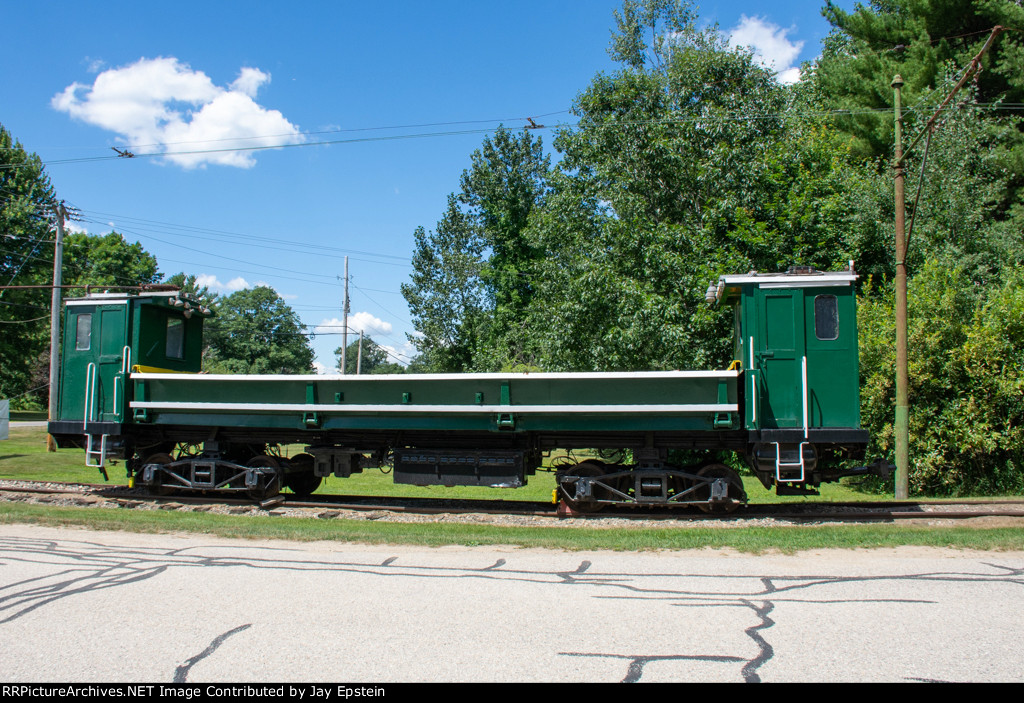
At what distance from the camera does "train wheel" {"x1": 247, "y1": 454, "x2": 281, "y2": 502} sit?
437 inches

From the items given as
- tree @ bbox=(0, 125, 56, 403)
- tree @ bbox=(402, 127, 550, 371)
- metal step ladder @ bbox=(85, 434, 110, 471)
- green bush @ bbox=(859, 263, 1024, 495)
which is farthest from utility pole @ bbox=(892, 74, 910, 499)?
tree @ bbox=(0, 125, 56, 403)

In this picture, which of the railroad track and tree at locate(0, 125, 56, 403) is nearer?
the railroad track

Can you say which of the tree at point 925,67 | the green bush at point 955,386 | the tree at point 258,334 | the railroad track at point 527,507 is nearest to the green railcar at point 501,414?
the railroad track at point 527,507

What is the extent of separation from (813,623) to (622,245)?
606 inches

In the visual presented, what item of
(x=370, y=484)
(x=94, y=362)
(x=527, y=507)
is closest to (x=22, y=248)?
(x=370, y=484)

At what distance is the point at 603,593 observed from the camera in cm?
544

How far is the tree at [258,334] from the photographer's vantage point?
69188 mm

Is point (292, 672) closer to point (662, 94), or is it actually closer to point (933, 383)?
point (933, 383)

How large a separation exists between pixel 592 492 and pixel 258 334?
67.3 metres

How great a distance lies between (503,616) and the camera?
474cm

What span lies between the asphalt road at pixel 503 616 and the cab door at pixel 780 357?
248 centimetres

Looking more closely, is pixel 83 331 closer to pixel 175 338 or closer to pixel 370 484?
pixel 175 338

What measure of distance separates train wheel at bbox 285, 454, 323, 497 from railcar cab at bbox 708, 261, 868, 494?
24.1ft

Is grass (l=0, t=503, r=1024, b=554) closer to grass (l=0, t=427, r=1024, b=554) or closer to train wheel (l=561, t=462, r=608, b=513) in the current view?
grass (l=0, t=427, r=1024, b=554)
